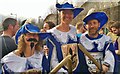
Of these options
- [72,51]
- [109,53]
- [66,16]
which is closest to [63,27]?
[66,16]

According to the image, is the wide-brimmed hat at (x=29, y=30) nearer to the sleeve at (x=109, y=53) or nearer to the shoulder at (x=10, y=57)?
the shoulder at (x=10, y=57)

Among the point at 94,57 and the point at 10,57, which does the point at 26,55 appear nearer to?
the point at 10,57

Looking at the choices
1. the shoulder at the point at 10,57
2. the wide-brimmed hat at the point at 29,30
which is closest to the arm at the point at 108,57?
the wide-brimmed hat at the point at 29,30

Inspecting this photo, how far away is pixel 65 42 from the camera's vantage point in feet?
7.14

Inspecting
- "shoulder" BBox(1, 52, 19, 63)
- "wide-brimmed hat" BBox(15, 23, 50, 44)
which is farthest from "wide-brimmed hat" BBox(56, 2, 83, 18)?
"shoulder" BBox(1, 52, 19, 63)

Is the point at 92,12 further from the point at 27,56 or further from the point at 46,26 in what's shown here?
the point at 27,56

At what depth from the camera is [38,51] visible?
6.89ft

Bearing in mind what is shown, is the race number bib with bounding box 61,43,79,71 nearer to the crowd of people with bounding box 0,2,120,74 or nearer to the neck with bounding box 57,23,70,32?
the crowd of people with bounding box 0,2,120,74

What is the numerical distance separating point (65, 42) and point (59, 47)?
0.21 ft

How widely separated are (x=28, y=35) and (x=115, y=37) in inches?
34.5

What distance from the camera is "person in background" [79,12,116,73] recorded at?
7.20ft

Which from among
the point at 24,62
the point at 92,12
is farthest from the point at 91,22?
the point at 24,62

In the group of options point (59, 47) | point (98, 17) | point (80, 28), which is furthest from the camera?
point (80, 28)

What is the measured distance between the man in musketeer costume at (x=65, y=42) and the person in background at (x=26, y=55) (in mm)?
93
